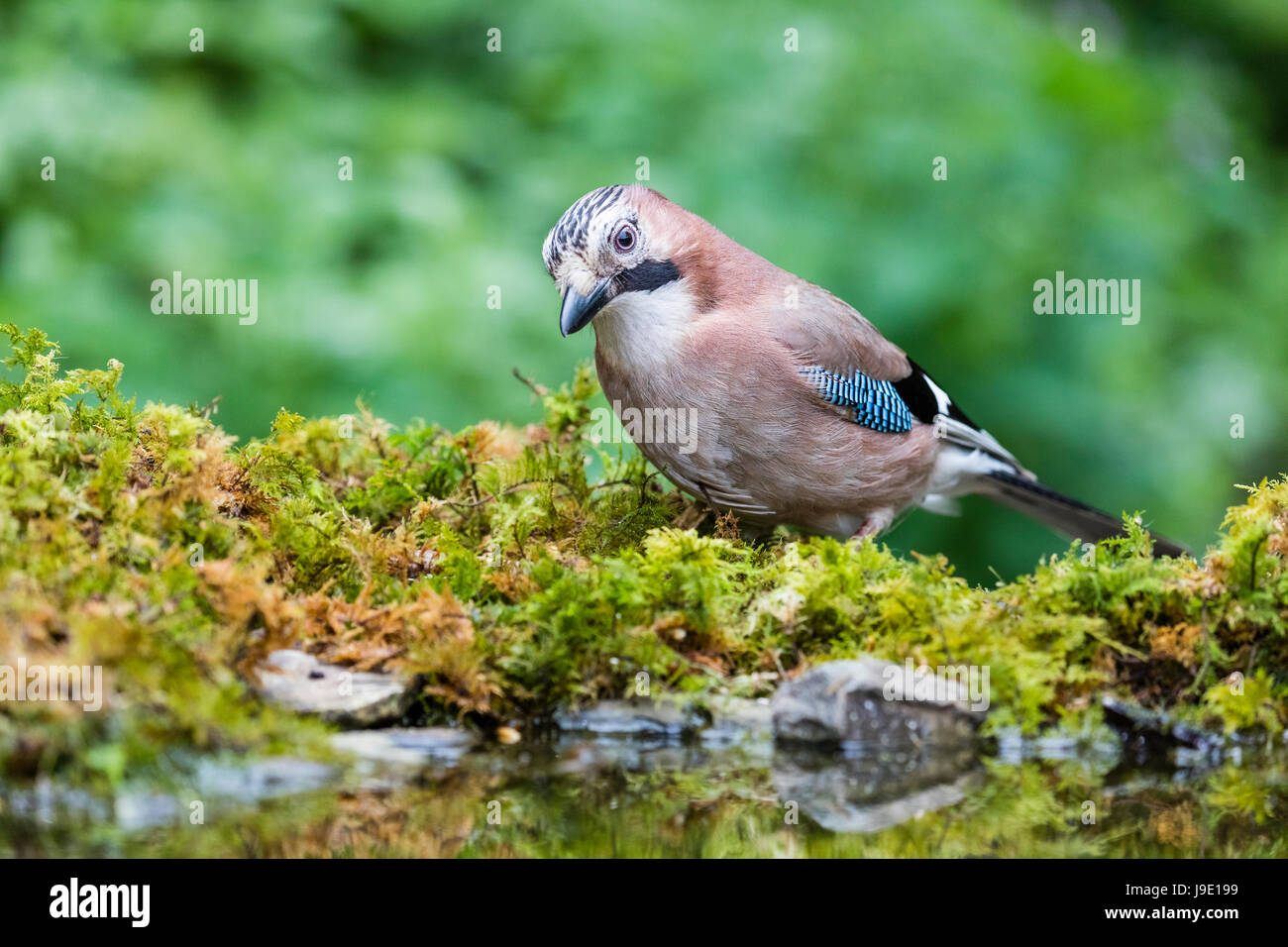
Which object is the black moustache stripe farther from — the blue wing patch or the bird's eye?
the blue wing patch

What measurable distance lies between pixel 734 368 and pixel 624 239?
0.65m

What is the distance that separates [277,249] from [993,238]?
4.13m

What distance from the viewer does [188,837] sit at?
99.3 inches

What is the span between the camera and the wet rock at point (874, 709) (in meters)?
3.14

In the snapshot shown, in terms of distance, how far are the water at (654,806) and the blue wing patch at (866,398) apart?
203 centimetres

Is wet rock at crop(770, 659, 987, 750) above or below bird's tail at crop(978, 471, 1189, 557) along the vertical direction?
below

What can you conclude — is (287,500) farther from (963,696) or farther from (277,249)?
(277,249)

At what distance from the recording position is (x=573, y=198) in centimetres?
737

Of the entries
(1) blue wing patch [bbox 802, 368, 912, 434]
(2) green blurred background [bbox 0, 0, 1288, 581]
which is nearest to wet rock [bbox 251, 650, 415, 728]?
(1) blue wing patch [bbox 802, 368, 912, 434]

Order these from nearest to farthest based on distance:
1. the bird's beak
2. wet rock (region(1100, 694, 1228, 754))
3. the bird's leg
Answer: wet rock (region(1100, 694, 1228, 754)) < the bird's beak < the bird's leg

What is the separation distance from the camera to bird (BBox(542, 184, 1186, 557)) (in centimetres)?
465

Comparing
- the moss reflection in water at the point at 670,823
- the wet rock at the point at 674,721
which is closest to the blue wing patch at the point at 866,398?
the wet rock at the point at 674,721

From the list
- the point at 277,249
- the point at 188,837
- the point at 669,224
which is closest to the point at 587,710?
the point at 188,837

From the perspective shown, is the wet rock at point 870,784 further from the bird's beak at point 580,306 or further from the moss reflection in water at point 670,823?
the bird's beak at point 580,306
